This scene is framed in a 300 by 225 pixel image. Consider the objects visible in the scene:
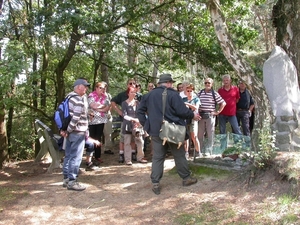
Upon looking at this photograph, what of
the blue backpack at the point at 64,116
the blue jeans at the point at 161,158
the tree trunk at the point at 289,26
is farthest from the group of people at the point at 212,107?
the blue backpack at the point at 64,116

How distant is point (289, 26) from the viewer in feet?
21.6

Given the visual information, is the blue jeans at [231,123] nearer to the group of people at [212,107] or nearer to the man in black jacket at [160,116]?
the group of people at [212,107]

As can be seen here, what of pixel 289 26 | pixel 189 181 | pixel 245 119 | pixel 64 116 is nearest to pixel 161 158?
pixel 189 181

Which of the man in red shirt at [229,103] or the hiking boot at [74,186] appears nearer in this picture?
the hiking boot at [74,186]

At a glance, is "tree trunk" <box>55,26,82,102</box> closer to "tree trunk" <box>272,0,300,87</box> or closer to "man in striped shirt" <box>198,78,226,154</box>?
"man in striped shirt" <box>198,78,226,154</box>

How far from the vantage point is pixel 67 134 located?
5.58m

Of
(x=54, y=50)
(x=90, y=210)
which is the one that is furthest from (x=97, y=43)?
(x=90, y=210)

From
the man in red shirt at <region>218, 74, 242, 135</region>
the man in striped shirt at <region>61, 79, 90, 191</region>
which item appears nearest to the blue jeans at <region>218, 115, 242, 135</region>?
the man in red shirt at <region>218, 74, 242, 135</region>

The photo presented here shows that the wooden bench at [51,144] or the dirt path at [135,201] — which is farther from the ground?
the wooden bench at [51,144]

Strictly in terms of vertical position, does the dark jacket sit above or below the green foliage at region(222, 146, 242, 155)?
above

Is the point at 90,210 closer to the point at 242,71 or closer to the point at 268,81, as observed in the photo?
the point at 242,71

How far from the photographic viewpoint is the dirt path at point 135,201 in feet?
14.8

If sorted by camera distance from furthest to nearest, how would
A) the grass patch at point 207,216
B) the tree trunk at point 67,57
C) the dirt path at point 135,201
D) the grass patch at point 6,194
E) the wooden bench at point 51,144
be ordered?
the tree trunk at point 67,57 → the wooden bench at point 51,144 → the grass patch at point 6,194 → the dirt path at point 135,201 → the grass patch at point 207,216

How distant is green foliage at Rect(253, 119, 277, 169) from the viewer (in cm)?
501
